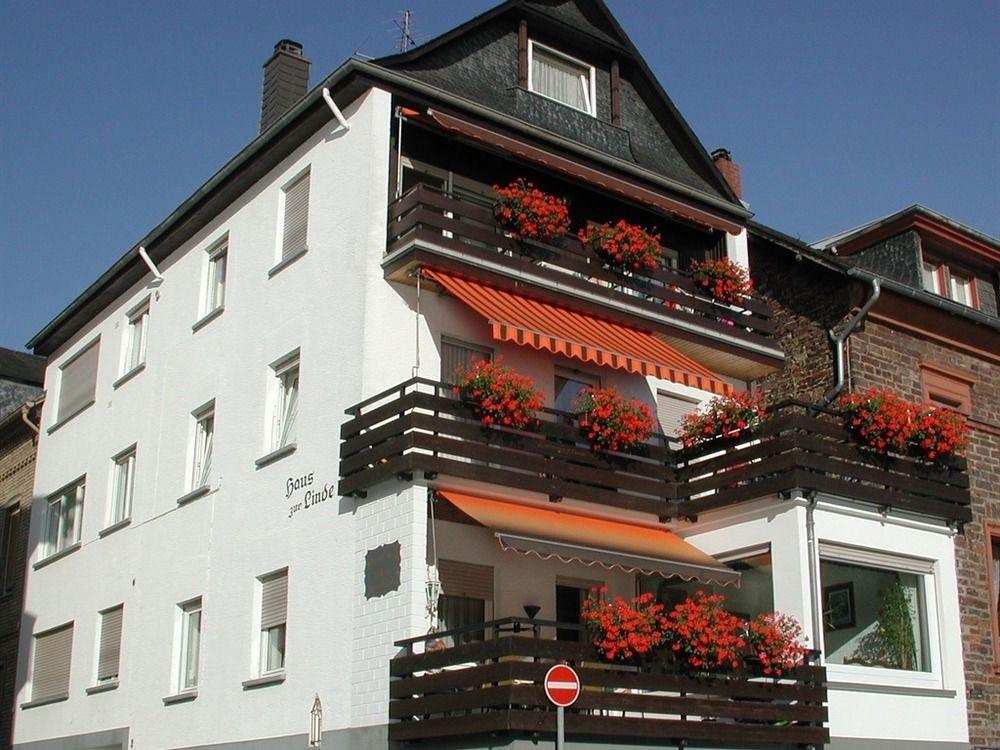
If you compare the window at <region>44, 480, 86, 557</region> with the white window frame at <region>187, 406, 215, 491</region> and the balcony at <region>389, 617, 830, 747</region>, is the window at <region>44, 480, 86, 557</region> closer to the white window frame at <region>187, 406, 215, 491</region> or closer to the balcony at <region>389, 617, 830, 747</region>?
the white window frame at <region>187, 406, 215, 491</region>

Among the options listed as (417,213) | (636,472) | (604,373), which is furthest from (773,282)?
(417,213)

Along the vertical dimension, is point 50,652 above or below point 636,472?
below

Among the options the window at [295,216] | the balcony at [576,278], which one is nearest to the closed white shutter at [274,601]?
the balcony at [576,278]

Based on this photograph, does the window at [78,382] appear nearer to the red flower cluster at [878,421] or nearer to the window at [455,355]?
the window at [455,355]

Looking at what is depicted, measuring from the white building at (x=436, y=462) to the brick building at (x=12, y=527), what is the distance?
141 inches

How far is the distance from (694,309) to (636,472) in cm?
380

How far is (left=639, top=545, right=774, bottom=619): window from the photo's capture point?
2031 cm

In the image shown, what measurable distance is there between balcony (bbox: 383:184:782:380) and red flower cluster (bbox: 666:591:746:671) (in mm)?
5874

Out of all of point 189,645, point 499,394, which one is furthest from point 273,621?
point 499,394

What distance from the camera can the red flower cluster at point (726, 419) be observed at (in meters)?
20.3

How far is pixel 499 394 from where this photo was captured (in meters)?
18.5

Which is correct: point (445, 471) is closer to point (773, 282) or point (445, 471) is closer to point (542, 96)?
point (542, 96)

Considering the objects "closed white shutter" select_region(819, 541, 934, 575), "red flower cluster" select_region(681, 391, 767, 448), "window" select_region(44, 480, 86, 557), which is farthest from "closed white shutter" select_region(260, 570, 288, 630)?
"window" select_region(44, 480, 86, 557)

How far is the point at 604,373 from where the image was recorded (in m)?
22.4
